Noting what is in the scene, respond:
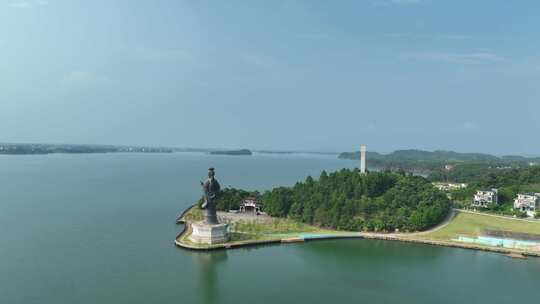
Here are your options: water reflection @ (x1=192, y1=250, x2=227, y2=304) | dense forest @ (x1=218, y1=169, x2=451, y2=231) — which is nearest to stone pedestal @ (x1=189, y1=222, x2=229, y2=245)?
water reflection @ (x1=192, y1=250, x2=227, y2=304)

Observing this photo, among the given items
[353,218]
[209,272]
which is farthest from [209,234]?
[353,218]

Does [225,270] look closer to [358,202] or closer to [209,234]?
[209,234]

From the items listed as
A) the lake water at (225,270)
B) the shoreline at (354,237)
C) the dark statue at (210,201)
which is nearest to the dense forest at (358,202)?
the shoreline at (354,237)

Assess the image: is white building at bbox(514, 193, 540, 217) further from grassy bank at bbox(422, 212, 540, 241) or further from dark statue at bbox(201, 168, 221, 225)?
dark statue at bbox(201, 168, 221, 225)

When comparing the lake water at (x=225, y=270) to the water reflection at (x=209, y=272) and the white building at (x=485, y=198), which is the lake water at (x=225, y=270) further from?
the white building at (x=485, y=198)

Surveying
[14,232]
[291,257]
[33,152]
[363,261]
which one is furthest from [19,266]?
[33,152]

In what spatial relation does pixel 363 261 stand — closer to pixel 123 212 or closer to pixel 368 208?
pixel 368 208

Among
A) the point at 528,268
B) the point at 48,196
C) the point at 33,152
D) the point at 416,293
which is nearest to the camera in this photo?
the point at 416,293
